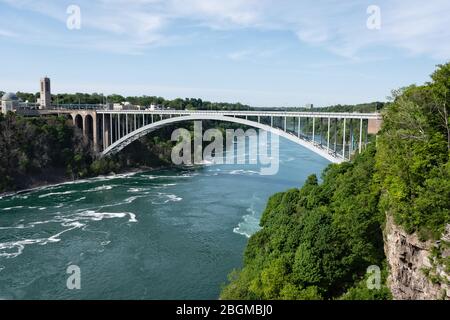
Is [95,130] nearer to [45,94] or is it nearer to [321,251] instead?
[45,94]

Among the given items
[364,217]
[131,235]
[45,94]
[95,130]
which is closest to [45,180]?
[95,130]

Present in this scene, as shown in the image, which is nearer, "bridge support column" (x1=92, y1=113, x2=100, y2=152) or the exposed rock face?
the exposed rock face

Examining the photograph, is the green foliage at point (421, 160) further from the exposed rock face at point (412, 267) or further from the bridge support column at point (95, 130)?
the bridge support column at point (95, 130)

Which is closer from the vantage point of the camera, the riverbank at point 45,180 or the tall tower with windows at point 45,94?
the riverbank at point 45,180

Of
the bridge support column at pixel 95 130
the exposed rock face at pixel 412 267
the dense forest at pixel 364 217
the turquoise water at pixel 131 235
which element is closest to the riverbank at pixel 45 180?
the turquoise water at pixel 131 235

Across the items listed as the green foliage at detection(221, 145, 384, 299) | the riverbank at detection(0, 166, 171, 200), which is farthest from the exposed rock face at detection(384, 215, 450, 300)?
the riverbank at detection(0, 166, 171, 200)

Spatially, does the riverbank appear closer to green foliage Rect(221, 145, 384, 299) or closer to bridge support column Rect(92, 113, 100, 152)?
bridge support column Rect(92, 113, 100, 152)

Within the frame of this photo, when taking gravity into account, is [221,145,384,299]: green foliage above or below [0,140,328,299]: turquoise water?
above
